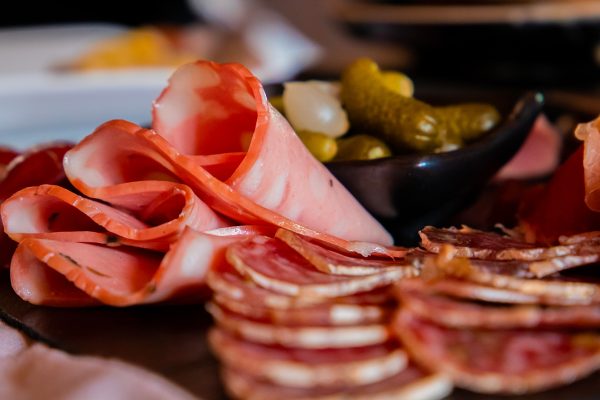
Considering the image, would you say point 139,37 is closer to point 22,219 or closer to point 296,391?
point 22,219

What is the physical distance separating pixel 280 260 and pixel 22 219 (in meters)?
0.42

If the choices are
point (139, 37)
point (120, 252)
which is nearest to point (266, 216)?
point (120, 252)

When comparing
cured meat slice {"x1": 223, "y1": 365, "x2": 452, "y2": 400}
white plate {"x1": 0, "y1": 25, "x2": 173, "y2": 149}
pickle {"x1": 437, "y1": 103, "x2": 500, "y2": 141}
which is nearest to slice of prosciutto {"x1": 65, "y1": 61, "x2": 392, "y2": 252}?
pickle {"x1": 437, "y1": 103, "x2": 500, "y2": 141}

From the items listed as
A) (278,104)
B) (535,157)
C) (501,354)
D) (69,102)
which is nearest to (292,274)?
(501,354)

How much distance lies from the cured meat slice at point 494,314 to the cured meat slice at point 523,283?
0.08 feet

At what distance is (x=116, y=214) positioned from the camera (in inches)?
41.6

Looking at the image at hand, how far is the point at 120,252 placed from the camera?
1.04 m

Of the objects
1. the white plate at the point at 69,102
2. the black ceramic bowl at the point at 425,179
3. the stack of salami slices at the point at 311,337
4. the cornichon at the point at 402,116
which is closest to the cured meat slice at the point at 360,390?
the stack of salami slices at the point at 311,337

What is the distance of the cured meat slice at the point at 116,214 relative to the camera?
101 cm

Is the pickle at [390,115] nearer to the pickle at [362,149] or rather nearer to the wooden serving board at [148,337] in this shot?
the pickle at [362,149]

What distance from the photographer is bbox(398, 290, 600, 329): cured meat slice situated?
2.45 ft

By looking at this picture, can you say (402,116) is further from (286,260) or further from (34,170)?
(34,170)

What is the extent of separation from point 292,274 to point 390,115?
47 centimetres

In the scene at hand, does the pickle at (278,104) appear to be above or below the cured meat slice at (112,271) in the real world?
above
